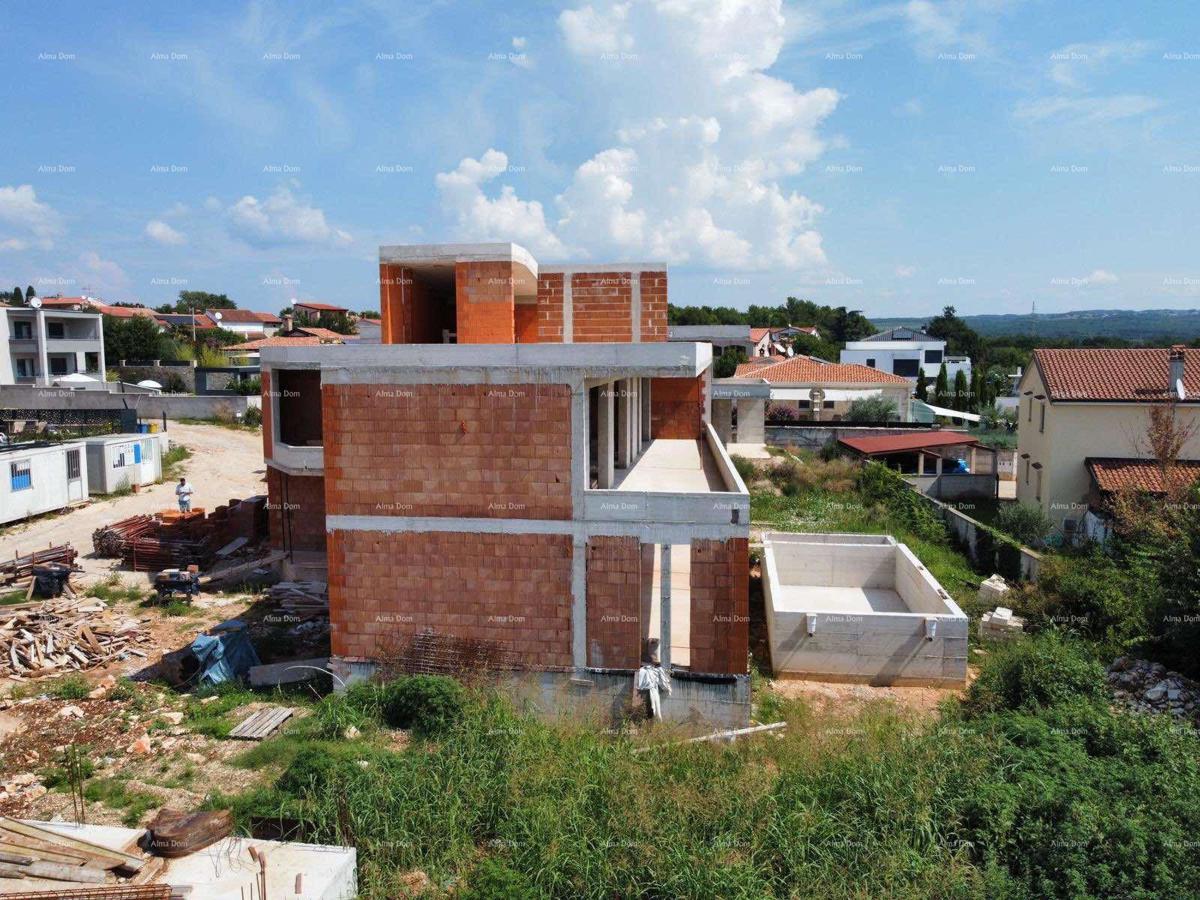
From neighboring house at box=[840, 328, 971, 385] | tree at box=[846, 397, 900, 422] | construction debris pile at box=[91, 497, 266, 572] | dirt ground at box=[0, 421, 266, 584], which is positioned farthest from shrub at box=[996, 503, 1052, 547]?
neighboring house at box=[840, 328, 971, 385]

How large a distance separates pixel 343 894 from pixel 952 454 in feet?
103

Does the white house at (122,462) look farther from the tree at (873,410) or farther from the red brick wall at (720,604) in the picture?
the tree at (873,410)

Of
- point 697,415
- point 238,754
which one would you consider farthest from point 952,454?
point 238,754

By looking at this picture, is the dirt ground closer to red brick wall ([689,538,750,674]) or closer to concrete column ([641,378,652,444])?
concrete column ([641,378,652,444])

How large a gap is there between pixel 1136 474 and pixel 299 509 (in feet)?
77.6

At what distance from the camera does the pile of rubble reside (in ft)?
42.5

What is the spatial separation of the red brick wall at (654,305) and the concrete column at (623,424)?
3.85 feet

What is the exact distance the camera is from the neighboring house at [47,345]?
149 feet

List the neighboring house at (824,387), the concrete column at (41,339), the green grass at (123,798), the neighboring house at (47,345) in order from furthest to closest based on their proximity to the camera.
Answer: the concrete column at (41,339)
the neighboring house at (824,387)
the neighboring house at (47,345)
the green grass at (123,798)

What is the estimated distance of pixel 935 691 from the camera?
49.4ft

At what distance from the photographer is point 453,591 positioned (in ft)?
40.9

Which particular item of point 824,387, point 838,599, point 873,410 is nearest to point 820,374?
point 824,387

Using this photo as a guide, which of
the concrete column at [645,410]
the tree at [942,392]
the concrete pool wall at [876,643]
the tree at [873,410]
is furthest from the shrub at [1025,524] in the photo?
the tree at [942,392]

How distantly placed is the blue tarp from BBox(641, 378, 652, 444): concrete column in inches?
446
